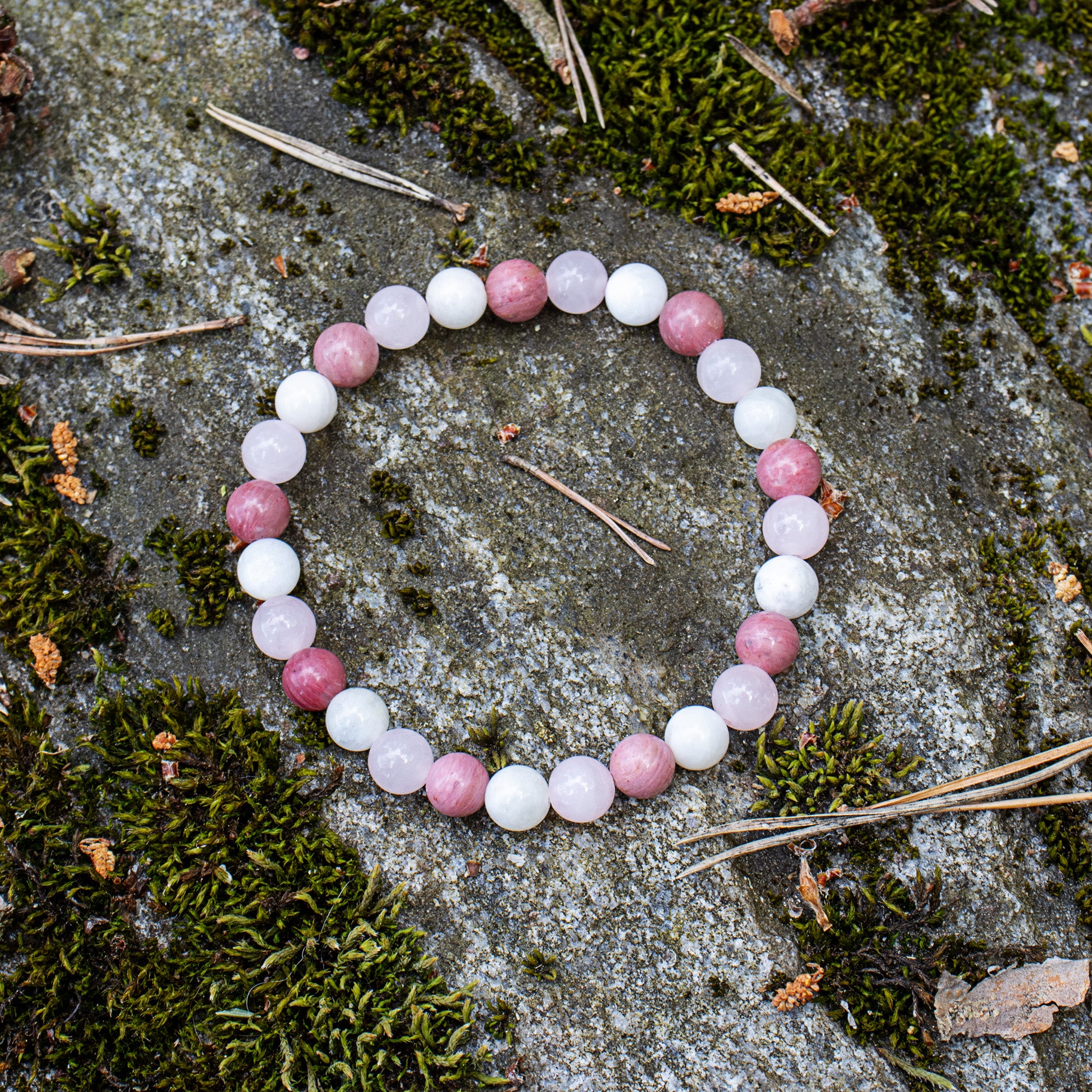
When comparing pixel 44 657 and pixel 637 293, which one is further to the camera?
pixel 637 293

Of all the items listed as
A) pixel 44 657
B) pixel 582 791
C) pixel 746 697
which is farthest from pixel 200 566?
pixel 746 697

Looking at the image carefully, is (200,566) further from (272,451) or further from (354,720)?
(354,720)

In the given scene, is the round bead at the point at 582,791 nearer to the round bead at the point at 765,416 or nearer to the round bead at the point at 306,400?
the round bead at the point at 765,416

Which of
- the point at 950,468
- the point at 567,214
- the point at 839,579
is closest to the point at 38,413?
the point at 567,214

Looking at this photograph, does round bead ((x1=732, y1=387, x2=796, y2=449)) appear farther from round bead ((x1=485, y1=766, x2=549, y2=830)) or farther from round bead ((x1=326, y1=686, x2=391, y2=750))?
round bead ((x1=326, y1=686, x2=391, y2=750))

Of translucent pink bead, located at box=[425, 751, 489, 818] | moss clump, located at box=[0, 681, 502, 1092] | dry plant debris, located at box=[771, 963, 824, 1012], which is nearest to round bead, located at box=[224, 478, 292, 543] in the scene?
moss clump, located at box=[0, 681, 502, 1092]
